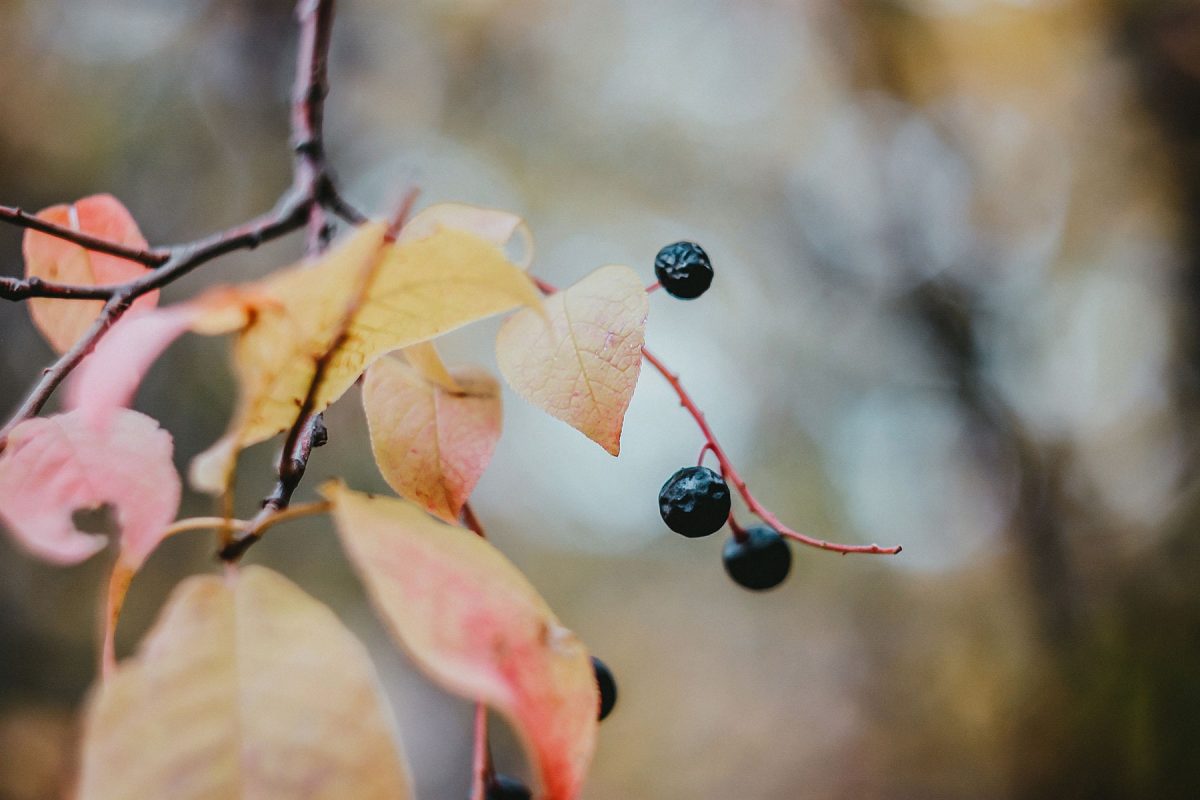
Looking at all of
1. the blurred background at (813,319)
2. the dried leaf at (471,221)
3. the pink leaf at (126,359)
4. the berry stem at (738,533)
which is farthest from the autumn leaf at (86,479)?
the blurred background at (813,319)

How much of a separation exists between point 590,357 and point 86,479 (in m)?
0.27

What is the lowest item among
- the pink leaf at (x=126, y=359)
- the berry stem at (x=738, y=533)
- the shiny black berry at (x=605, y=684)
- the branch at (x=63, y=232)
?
the shiny black berry at (x=605, y=684)

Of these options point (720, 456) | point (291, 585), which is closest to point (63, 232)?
point (291, 585)

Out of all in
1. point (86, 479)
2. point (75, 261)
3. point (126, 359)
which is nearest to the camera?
point (126, 359)

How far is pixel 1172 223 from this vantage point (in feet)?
8.82

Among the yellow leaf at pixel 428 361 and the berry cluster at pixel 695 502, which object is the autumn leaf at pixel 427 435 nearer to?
the yellow leaf at pixel 428 361

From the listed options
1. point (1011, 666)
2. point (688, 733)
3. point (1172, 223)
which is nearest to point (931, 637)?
point (1011, 666)

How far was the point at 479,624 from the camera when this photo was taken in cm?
29

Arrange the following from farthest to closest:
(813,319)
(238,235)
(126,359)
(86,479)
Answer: (813,319) < (238,235) < (86,479) < (126,359)

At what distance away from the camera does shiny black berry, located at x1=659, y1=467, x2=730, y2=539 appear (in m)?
0.59

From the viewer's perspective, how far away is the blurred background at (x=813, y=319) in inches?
103

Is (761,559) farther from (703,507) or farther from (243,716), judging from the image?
(243,716)

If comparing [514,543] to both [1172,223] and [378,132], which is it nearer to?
[378,132]

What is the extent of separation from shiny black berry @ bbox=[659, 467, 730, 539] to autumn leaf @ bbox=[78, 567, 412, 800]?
1.14ft
